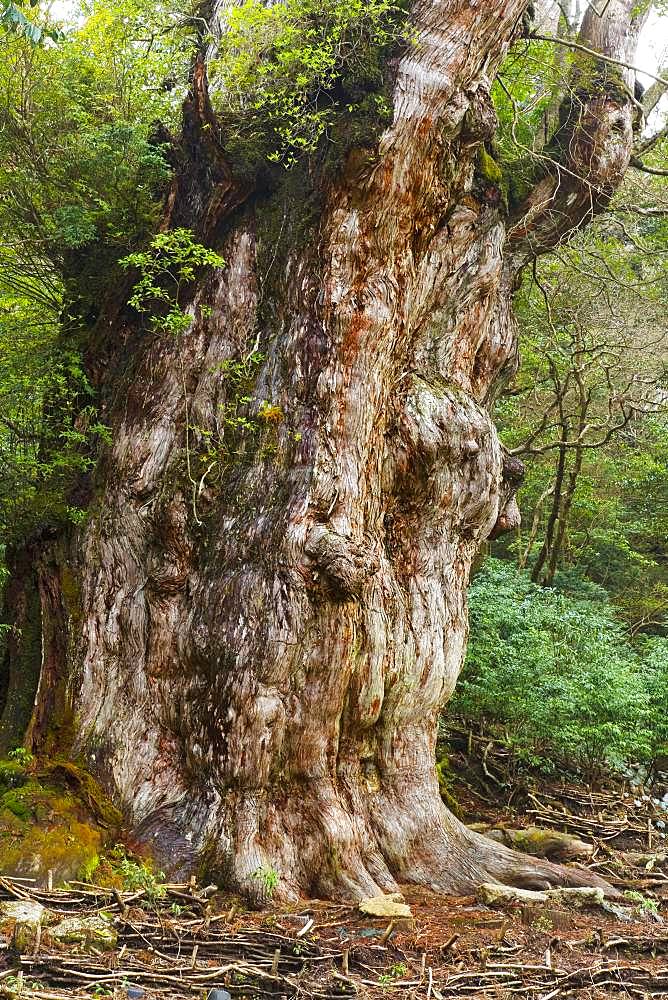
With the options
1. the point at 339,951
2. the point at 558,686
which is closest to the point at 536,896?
the point at 339,951

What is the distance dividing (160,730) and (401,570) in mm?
2180

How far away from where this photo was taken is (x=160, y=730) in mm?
5598

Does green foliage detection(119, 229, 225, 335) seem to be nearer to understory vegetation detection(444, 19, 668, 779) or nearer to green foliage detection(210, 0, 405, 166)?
green foliage detection(210, 0, 405, 166)

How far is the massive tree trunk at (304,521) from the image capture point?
5.28 m

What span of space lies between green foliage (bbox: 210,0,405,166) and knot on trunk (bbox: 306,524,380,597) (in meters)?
2.85

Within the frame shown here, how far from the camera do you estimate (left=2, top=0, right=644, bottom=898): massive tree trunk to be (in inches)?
208

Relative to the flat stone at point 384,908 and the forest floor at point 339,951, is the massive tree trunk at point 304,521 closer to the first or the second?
the flat stone at point 384,908

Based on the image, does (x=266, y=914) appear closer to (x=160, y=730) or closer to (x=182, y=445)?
(x=160, y=730)

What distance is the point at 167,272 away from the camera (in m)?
6.48

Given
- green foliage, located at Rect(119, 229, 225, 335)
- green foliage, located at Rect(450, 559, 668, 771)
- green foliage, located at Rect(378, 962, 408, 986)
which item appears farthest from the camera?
green foliage, located at Rect(450, 559, 668, 771)

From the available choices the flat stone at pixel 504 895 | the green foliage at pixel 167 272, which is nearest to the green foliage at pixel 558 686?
the flat stone at pixel 504 895

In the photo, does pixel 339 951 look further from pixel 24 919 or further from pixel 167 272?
pixel 167 272

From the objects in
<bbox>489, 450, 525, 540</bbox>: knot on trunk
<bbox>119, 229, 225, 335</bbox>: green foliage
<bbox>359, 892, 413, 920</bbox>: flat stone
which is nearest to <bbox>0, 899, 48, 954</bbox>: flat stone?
<bbox>359, 892, 413, 920</bbox>: flat stone

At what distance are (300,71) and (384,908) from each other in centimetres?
576
